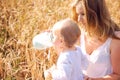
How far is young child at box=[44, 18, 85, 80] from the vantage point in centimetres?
188

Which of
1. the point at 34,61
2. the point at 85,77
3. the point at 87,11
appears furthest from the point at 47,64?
the point at 87,11

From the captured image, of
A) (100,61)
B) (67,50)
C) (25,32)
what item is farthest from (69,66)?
(25,32)

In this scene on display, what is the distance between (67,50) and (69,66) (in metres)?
0.09

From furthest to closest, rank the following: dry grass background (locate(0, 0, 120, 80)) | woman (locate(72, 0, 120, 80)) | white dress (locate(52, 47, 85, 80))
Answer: dry grass background (locate(0, 0, 120, 80)) < woman (locate(72, 0, 120, 80)) < white dress (locate(52, 47, 85, 80))

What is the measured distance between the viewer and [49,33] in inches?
82.4

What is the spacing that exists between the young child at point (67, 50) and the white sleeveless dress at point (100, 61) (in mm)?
170

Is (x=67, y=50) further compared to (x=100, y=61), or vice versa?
(x=100, y=61)

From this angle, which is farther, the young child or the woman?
the woman

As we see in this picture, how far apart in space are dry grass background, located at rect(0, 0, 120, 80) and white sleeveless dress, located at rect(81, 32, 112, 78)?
54 cm

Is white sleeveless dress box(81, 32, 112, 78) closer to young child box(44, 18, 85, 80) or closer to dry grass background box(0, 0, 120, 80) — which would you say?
young child box(44, 18, 85, 80)

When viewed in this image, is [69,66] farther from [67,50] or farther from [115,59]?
[115,59]

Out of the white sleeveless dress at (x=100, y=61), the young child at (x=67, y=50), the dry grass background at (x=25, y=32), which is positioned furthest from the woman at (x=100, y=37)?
the dry grass background at (x=25, y=32)

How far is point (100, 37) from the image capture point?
2.06 meters

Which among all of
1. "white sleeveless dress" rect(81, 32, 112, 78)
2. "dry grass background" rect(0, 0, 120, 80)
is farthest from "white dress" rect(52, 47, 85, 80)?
"dry grass background" rect(0, 0, 120, 80)
